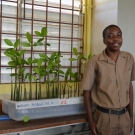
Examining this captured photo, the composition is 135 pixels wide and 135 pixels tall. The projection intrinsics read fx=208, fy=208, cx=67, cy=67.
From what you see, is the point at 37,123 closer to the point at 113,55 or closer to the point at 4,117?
the point at 4,117

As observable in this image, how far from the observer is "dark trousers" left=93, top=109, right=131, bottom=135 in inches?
54.0

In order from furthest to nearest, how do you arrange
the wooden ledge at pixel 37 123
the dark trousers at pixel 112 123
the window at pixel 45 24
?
the window at pixel 45 24 < the dark trousers at pixel 112 123 < the wooden ledge at pixel 37 123

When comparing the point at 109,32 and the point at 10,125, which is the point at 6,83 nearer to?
the point at 10,125

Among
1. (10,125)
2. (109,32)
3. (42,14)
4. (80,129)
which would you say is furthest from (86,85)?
(42,14)

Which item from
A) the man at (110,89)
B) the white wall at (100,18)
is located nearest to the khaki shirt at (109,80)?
the man at (110,89)

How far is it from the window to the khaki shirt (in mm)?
512

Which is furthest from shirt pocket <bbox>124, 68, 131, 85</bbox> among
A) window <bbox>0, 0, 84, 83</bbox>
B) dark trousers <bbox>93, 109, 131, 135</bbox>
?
window <bbox>0, 0, 84, 83</bbox>

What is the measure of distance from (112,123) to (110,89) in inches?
8.8

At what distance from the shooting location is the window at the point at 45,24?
5.55ft

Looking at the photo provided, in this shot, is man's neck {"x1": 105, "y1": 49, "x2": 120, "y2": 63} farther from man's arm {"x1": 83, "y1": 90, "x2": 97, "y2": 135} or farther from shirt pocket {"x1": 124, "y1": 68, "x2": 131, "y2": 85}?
man's arm {"x1": 83, "y1": 90, "x2": 97, "y2": 135}

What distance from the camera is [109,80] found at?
139 centimetres

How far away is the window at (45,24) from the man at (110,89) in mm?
520

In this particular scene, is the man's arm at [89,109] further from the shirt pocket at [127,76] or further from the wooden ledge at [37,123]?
the shirt pocket at [127,76]

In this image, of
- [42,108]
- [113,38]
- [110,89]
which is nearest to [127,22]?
[113,38]
